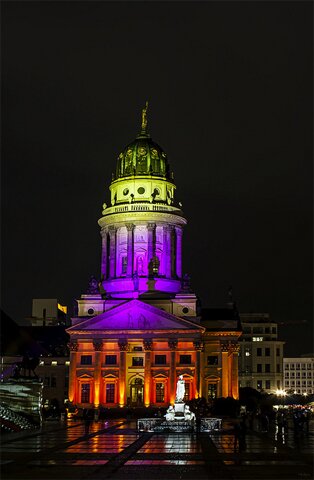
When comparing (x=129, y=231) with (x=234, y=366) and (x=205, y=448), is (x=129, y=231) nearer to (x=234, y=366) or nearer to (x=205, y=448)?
(x=234, y=366)

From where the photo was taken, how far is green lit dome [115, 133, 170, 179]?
127375 millimetres

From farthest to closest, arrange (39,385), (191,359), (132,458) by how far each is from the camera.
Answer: (191,359)
(39,385)
(132,458)

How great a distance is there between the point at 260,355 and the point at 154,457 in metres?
139

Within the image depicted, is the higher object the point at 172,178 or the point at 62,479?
the point at 172,178

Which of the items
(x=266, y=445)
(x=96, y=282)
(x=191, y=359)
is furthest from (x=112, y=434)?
(x=96, y=282)

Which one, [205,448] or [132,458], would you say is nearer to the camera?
[132,458]

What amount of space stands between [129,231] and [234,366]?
80.7 feet

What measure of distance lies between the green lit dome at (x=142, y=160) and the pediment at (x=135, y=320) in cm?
2303

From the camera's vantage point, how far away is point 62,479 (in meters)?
31.5

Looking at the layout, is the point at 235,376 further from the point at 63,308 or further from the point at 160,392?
the point at 63,308

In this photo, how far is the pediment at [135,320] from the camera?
370ft

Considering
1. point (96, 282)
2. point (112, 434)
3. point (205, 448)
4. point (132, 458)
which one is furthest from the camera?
point (96, 282)

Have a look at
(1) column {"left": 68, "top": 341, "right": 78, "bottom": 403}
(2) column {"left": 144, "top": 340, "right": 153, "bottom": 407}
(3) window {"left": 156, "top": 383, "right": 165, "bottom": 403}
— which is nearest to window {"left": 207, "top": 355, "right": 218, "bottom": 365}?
(3) window {"left": 156, "top": 383, "right": 165, "bottom": 403}

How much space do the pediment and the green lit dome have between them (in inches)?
907
